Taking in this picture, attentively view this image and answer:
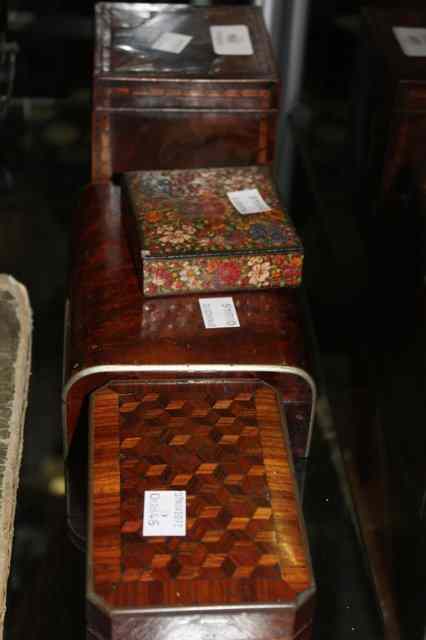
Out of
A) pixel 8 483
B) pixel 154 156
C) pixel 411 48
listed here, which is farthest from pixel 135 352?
pixel 411 48

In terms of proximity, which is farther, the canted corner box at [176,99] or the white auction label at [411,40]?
the canted corner box at [176,99]

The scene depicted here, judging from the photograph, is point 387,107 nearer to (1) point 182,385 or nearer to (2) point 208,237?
(2) point 208,237

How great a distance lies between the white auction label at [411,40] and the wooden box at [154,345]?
1.66 ft

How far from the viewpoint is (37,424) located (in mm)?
2039

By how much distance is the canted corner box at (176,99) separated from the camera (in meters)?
2.12

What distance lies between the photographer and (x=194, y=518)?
1.43m

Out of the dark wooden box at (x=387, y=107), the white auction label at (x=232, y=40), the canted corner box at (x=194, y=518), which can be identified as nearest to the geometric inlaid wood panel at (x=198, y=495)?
the canted corner box at (x=194, y=518)

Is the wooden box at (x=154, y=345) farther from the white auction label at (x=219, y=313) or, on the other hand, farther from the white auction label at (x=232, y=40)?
the white auction label at (x=232, y=40)

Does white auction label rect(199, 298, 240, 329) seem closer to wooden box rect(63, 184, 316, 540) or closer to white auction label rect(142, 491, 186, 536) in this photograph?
wooden box rect(63, 184, 316, 540)

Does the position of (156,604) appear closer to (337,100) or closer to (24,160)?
(337,100)

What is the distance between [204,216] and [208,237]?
0.06m

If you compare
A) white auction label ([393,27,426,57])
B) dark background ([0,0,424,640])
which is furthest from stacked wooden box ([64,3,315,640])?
white auction label ([393,27,426,57])

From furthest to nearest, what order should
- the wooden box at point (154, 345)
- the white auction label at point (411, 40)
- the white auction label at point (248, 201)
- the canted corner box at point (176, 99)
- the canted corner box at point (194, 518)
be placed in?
the canted corner box at point (176, 99) < the white auction label at point (411, 40) < the white auction label at point (248, 201) < the wooden box at point (154, 345) < the canted corner box at point (194, 518)

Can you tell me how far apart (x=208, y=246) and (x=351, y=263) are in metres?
0.52
